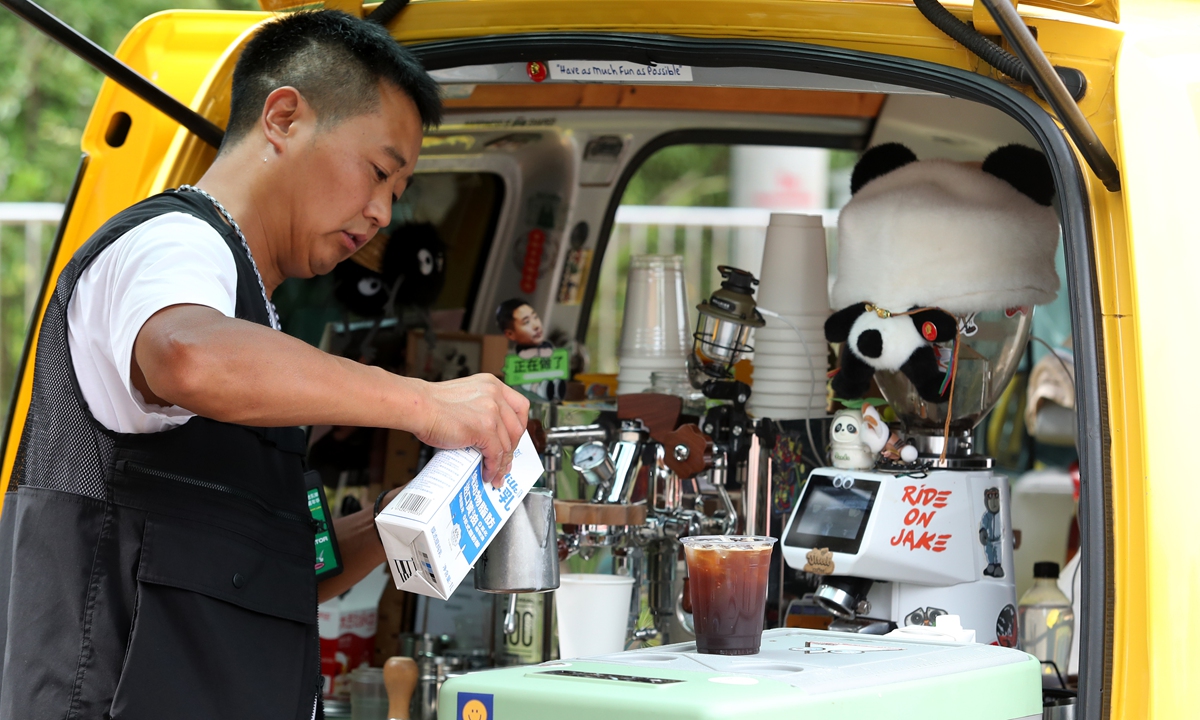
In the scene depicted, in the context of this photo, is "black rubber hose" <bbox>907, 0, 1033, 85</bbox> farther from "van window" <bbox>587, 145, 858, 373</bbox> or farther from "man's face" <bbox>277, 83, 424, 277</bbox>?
"van window" <bbox>587, 145, 858, 373</bbox>

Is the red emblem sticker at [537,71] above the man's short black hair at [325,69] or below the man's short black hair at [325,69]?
above

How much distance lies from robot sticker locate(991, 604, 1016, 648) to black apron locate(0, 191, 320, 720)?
140cm

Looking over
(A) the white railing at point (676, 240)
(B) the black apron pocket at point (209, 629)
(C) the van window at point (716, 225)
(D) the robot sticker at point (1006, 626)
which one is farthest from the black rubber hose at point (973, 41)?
(A) the white railing at point (676, 240)

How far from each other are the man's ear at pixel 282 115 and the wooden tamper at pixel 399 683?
1.19 meters

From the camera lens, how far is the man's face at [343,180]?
78.2 inches

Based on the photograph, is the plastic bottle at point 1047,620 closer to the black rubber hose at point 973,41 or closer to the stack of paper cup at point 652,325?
the stack of paper cup at point 652,325

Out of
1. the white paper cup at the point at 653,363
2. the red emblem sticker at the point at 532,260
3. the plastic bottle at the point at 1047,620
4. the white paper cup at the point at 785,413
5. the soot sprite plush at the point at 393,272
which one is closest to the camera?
the white paper cup at the point at 785,413

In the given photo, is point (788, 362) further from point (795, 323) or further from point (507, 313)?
point (507, 313)

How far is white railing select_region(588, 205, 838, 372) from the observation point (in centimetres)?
712

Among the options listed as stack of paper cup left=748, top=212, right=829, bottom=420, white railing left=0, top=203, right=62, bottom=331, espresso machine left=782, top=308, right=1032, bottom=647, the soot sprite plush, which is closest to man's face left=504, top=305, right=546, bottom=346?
the soot sprite plush

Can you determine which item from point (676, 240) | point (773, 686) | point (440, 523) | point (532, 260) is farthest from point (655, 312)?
point (676, 240)

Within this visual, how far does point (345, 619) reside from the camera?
3229 mm

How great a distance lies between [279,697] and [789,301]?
1.49 metres

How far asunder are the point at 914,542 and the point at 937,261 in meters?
0.57
